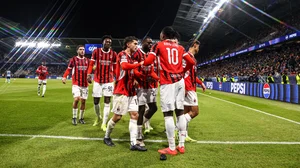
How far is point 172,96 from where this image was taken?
3920 mm

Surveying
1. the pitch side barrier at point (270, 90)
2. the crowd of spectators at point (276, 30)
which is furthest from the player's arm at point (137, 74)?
the crowd of spectators at point (276, 30)

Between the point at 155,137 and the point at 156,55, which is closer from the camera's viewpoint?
the point at 156,55

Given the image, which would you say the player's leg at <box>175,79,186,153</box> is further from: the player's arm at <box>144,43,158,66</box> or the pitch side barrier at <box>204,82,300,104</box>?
the pitch side barrier at <box>204,82,300,104</box>

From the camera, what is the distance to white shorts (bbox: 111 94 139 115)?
14.1ft

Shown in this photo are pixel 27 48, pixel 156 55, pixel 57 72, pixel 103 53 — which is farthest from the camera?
pixel 57 72

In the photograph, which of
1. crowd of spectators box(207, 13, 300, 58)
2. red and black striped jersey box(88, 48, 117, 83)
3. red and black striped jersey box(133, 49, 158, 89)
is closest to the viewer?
red and black striped jersey box(133, 49, 158, 89)

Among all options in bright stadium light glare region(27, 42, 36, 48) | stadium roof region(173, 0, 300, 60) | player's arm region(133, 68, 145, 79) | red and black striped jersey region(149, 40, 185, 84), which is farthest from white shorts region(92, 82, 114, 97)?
bright stadium light glare region(27, 42, 36, 48)

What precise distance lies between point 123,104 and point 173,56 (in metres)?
1.43

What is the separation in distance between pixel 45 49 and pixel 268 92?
220ft

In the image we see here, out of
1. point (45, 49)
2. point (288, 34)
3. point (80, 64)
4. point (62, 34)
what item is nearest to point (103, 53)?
point (80, 64)

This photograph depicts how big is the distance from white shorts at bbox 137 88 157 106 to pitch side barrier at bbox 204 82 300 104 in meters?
12.4

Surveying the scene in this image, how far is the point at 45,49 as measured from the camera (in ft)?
218

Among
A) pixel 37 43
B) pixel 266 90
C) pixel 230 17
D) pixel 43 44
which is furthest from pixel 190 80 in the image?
pixel 37 43

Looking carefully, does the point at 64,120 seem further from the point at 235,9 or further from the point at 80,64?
the point at 235,9
